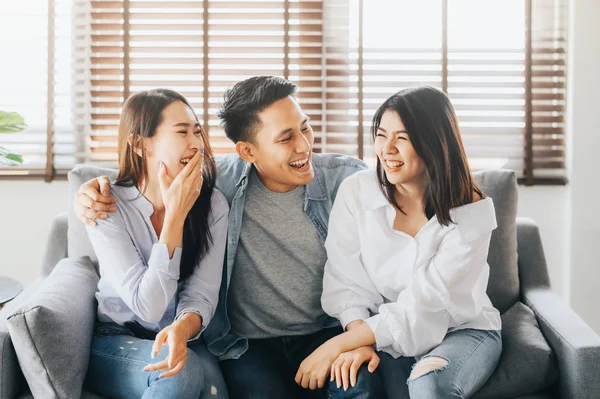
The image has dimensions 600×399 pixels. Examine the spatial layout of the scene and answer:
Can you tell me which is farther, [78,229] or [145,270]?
[78,229]

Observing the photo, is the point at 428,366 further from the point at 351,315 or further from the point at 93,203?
the point at 93,203

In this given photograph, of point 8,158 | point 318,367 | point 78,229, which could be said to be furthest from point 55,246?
point 318,367

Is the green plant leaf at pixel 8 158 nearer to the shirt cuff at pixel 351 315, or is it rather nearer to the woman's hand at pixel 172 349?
the woman's hand at pixel 172 349

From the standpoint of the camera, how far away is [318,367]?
5.02 feet

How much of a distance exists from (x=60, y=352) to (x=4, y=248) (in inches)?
56.9

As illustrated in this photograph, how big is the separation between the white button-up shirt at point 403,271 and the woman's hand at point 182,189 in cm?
39

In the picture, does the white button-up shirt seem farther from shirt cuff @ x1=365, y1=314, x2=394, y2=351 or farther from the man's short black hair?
the man's short black hair

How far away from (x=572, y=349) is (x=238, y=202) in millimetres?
947

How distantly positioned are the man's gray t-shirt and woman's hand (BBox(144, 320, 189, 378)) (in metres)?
0.30

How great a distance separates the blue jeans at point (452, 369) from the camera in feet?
4.58

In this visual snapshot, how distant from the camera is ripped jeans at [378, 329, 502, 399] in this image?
140 cm

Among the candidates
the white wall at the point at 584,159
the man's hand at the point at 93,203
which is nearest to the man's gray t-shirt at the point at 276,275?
the man's hand at the point at 93,203

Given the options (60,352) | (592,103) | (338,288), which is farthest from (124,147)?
(592,103)

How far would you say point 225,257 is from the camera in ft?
5.84
